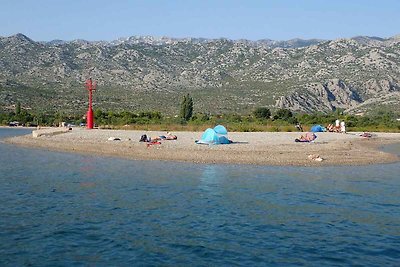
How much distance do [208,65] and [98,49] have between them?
4238 centimetres

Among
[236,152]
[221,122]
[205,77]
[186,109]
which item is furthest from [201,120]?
[205,77]

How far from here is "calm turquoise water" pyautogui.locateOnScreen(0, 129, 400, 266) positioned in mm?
14117

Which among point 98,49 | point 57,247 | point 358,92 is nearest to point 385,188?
point 57,247

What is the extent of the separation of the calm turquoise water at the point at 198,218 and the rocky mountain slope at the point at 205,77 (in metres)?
99.3

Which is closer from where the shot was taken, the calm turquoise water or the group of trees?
the calm turquoise water

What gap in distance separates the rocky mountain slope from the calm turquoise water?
326ft

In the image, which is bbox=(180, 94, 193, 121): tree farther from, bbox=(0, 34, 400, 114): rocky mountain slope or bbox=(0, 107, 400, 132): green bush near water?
bbox=(0, 34, 400, 114): rocky mountain slope

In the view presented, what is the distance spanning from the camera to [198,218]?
1827 centimetres

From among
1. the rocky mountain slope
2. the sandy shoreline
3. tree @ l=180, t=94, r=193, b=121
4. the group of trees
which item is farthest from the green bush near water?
the rocky mountain slope

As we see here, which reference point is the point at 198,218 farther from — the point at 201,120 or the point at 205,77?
the point at 205,77

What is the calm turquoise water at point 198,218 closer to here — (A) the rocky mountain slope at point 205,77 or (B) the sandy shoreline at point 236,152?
(B) the sandy shoreline at point 236,152

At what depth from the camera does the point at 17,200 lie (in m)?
20.9

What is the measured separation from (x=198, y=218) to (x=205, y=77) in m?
150

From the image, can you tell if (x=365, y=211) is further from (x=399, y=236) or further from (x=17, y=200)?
(x=17, y=200)
